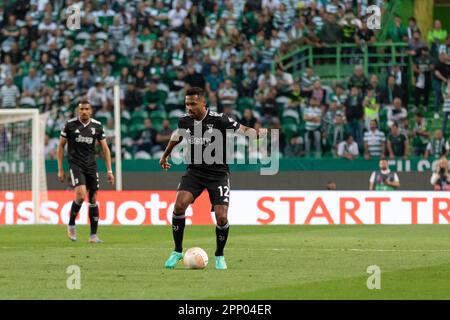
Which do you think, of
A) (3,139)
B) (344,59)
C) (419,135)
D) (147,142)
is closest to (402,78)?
(344,59)

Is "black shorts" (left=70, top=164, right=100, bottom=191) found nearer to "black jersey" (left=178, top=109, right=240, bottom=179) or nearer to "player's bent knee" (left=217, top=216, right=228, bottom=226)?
"black jersey" (left=178, top=109, right=240, bottom=179)

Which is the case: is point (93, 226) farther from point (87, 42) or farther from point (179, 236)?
point (87, 42)

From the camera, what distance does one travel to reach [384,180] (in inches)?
1017

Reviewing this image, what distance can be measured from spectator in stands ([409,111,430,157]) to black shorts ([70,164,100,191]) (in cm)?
1134

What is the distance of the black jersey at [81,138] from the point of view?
1806 centimetres

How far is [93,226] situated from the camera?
1786 centimetres

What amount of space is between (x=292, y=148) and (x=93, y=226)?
34.5ft

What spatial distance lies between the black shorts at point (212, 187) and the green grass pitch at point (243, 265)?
2.66 ft

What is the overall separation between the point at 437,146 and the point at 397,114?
1591 mm

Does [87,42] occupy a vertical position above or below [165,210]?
above

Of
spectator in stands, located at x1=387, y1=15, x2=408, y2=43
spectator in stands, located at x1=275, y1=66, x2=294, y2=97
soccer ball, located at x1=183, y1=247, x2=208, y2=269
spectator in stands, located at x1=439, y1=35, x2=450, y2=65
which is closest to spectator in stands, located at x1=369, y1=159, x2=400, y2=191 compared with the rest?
spectator in stands, located at x1=275, y1=66, x2=294, y2=97

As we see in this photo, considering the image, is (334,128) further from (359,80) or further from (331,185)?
(331,185)

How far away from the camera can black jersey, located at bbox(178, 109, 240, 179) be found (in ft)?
42.5
